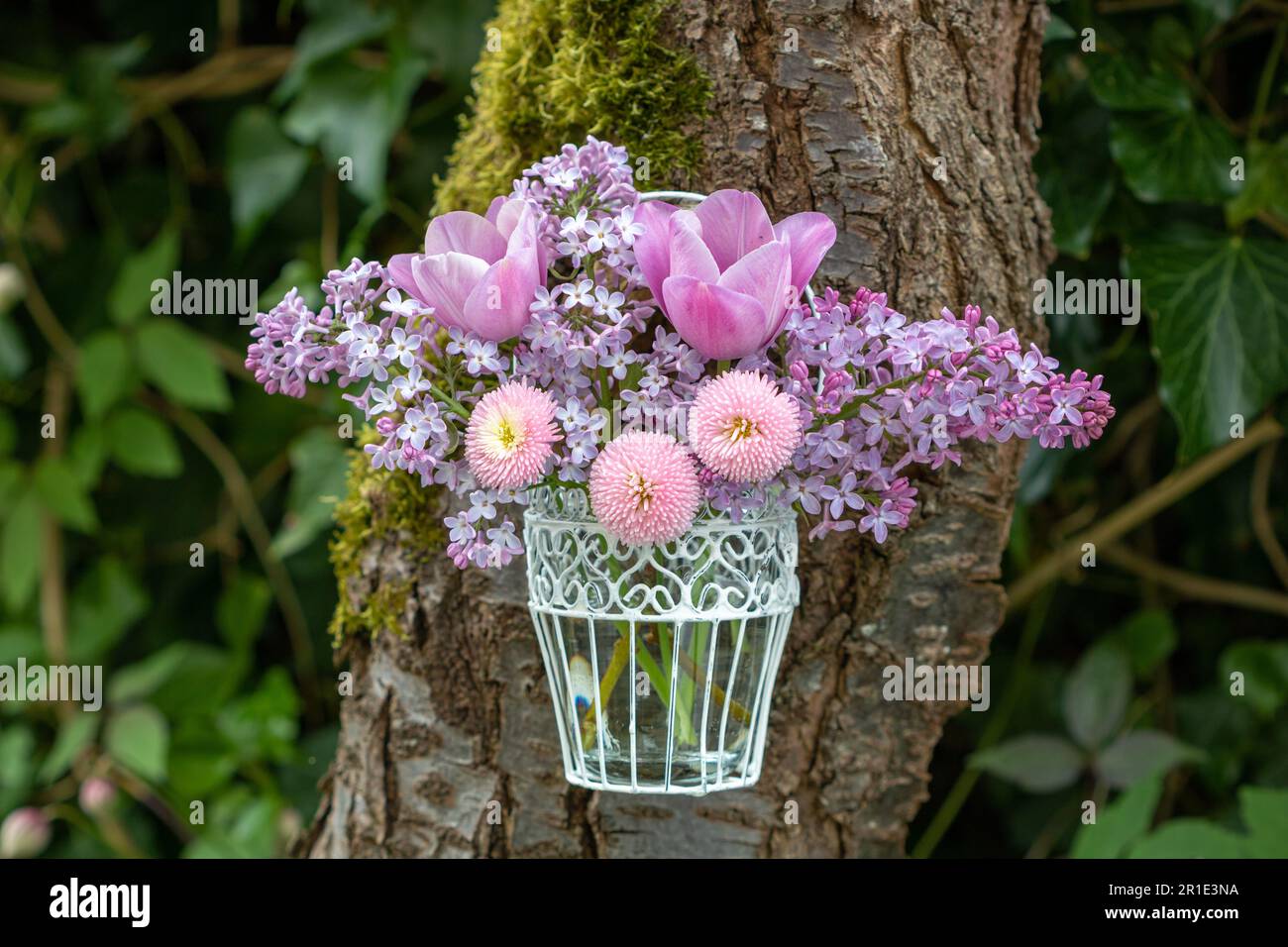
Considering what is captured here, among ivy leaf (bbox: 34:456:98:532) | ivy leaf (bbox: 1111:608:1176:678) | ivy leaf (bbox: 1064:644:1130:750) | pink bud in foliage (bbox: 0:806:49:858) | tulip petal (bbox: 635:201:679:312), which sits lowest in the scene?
pink bud in foliage (bbox: 0:806:49:858)

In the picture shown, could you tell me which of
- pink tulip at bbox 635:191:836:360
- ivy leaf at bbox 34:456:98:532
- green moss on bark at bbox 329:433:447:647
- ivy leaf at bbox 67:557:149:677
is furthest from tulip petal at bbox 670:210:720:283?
ivy leaf at bbox 67:557:149:677

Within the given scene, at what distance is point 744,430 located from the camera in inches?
22.8

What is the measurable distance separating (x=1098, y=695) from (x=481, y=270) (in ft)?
3.30

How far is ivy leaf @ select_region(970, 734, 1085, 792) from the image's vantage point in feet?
4.20

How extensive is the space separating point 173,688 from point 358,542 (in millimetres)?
766

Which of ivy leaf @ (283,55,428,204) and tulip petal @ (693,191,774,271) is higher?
ivy leaf @ (283,55,428,204)

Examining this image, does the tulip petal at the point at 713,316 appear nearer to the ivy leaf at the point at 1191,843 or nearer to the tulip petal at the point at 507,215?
the tulip petal at the point at 507,215

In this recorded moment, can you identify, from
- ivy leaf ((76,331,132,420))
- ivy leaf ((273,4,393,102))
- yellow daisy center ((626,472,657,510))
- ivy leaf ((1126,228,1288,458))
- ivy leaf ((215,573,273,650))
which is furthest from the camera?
ivy leaf ((215,573,273,650))

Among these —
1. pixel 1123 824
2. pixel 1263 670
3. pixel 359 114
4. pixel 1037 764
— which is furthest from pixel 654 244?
pixel 1263 670

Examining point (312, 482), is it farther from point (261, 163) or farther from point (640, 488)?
point (640, 488)

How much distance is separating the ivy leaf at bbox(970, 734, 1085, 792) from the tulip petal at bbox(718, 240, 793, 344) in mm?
849

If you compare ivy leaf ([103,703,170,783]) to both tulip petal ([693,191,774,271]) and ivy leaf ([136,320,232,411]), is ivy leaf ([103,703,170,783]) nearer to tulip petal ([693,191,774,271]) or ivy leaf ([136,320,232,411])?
ivy leaf ([136,320,232,411])
